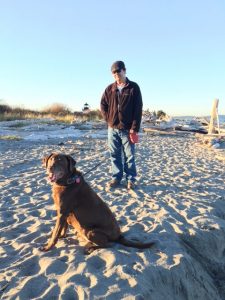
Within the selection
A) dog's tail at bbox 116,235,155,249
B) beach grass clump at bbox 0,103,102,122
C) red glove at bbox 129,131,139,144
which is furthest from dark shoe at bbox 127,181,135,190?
beach grass clump at bbox 0,103,102,122

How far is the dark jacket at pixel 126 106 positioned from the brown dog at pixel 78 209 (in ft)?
8.67

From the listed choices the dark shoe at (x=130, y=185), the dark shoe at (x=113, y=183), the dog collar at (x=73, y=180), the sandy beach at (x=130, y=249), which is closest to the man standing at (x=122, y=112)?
the dark shoe at (x=130, y=185)

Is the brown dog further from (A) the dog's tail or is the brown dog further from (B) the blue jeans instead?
(B) the blue jeans

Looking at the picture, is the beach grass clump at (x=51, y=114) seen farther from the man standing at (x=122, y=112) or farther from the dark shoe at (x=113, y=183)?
the man standing at (x=122, y=112)

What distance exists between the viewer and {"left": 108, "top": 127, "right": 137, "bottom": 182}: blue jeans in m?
7.22

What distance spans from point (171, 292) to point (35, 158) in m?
8.86

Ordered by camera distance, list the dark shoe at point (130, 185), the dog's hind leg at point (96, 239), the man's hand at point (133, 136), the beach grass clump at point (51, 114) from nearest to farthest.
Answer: the dog's hind leg at point (96, 239)
the man's hand at point (133, 136)
the dark shoe at point (130, 185)
the beach grass clump at point (51, 114)

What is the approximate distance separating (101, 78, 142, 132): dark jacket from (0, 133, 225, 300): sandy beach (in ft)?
4.23

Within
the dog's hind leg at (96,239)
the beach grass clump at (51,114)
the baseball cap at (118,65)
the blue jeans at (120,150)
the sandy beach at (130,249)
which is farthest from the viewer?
the beach grass clump at (51,114)

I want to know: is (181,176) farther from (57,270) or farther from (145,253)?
(57,270)

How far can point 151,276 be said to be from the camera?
3975 millimetres

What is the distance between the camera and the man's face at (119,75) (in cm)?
680

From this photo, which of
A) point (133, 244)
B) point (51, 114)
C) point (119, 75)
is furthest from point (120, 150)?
point (51, 114)

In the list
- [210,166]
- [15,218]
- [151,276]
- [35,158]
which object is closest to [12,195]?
[15,218]
